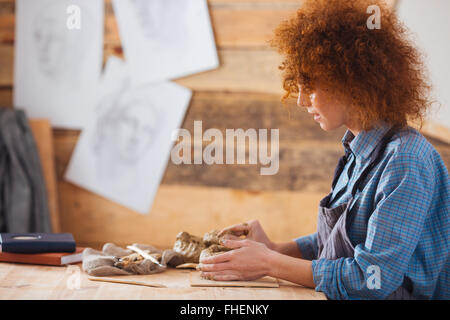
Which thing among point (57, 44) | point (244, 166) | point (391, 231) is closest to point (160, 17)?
point (57, 44)

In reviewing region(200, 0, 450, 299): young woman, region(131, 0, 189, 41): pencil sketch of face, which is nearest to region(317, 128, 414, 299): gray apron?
region(200, 0, 450, 299): young woman

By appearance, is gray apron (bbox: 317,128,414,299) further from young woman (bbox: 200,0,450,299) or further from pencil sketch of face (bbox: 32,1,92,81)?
pencil sketch of face (bbox: 32,1,92,81)

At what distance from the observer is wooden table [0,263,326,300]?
129cm

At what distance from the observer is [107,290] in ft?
4.41

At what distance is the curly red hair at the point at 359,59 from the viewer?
1.43m

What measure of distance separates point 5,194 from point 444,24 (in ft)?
8.47

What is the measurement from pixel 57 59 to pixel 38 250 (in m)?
1.97

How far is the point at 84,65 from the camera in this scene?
3.25 m

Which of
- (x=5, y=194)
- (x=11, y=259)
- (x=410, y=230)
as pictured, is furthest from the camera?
(x=5, y=194)

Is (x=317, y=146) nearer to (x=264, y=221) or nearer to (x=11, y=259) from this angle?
(x=264, y=221)

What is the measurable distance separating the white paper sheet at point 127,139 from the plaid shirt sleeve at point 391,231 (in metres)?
1.93

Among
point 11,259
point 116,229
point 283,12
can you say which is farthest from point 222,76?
point 11,259

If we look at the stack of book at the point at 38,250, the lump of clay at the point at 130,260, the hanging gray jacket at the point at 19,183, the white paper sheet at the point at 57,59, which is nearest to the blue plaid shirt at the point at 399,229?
the lump of clay at the point at 130,260

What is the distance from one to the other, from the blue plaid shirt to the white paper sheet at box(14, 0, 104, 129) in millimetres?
2217
